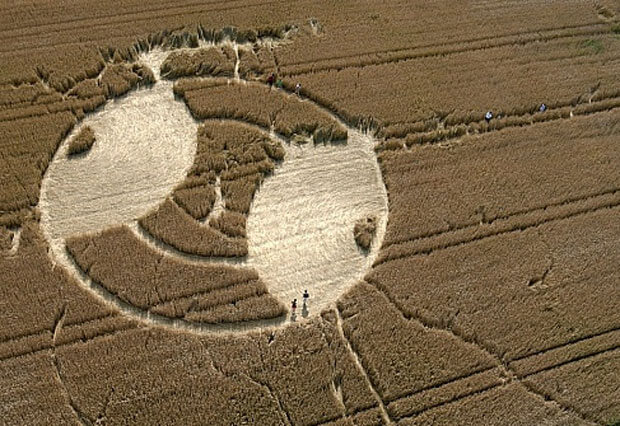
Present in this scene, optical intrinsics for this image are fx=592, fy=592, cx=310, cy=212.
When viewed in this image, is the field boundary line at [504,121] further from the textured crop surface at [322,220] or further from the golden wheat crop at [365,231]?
the golden wheat crop at [365,231]

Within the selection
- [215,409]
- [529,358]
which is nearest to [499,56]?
[529,358]

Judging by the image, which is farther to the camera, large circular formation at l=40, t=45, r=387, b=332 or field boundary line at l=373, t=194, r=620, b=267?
field boundary line at l=373, t=194, r=620, b=267

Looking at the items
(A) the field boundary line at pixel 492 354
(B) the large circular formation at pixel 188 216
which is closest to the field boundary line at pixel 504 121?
(B) the large circular formation at pixel 188 216

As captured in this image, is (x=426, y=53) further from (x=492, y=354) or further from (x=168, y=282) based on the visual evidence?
(x=168, y=282)

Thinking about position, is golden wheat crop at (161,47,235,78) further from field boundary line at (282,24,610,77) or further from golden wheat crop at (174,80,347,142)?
field boundary line at (282,24,610,77)

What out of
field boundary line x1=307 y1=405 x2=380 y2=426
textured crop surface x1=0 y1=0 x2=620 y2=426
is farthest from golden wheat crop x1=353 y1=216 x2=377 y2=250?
field boundary line x1=307 y1=405 x2=380 y2=426
